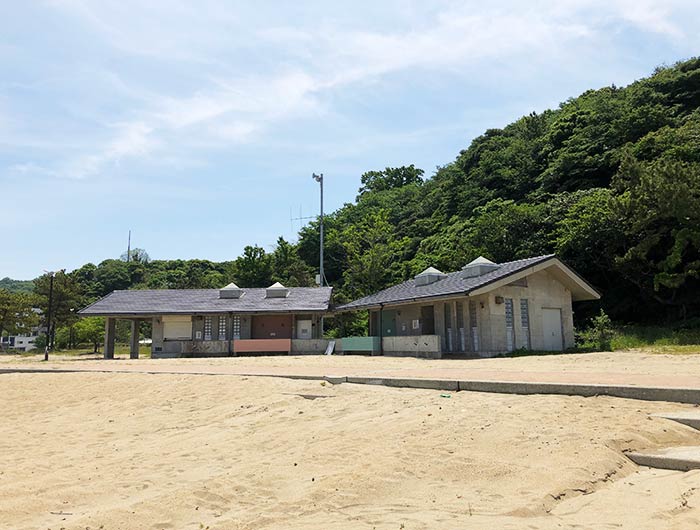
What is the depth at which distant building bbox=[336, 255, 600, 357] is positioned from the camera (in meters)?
22.3

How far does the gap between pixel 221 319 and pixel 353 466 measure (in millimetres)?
28154

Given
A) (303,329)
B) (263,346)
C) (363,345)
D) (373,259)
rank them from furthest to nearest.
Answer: (373,259) < (303,329) < (263,346) < (363,345)

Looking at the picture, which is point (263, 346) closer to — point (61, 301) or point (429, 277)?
point (429, 277)

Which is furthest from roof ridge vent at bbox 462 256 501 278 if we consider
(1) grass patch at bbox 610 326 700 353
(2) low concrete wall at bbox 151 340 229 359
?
(2) low concrete wall at bbox 151 340 229 359

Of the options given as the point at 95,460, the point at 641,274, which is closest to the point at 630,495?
the point at 95,460

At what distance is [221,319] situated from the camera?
32719mm

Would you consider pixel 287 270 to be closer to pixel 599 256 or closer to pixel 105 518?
pixel 599 256

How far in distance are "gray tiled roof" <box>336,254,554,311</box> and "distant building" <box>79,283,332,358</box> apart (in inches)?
124

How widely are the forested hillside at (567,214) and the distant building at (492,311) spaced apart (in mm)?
7614

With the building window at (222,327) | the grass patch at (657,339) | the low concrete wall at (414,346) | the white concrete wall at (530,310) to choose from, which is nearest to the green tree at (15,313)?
the building window at (222,327)

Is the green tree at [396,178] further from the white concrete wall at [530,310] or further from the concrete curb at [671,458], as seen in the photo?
the concrete curb at [671,458]

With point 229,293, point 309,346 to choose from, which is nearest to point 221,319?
point 229,293

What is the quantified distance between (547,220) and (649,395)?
33.9 m

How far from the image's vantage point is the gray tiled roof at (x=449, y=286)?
22466 mm
